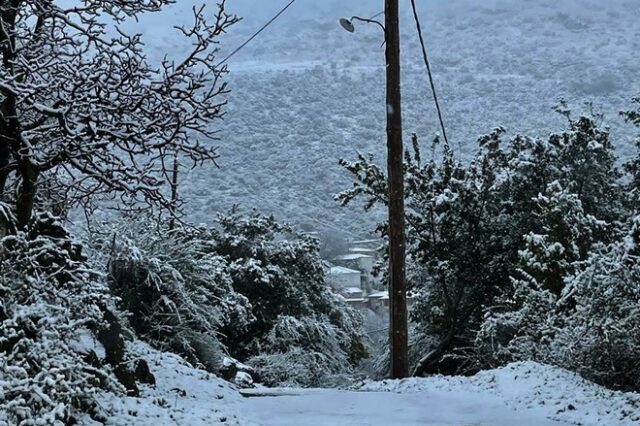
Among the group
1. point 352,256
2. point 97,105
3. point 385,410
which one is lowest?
point 352,256

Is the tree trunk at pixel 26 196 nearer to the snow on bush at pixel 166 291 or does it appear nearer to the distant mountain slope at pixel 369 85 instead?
the snow on bush at pixel 166 291

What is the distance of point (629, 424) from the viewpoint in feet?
23.1

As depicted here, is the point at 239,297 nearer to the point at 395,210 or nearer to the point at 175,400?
the point at 395,210

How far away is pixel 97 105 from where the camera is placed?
5.62 meters

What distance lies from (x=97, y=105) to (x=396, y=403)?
5116 mm

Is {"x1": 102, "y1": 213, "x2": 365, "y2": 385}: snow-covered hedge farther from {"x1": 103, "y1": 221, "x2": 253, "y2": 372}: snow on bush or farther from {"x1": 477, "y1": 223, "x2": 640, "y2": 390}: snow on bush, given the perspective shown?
{"x1": 477, "y1": 223, "x2": 640, "y2": 390}: snow on bush

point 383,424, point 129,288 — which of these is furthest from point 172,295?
point 383,424

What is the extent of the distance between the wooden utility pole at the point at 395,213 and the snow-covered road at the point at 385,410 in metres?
2.05

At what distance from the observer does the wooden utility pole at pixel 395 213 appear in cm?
1188

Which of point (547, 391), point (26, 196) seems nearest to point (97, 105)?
point (26, 196)

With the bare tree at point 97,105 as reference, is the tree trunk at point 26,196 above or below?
below

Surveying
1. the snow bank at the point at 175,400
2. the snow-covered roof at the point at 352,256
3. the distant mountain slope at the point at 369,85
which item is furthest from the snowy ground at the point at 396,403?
the snow-covered roof at the point at 352,256

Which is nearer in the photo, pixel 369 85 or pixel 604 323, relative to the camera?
Answer: pixel 604 323

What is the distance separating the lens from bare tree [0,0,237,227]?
562 cm
